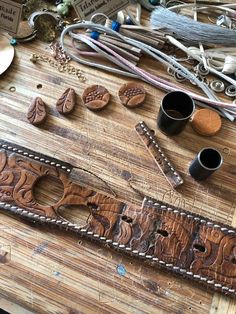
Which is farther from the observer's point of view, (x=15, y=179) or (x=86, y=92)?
(x=86, y=92)

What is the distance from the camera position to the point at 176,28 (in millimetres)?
1072

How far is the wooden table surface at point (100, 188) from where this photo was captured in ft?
2.65

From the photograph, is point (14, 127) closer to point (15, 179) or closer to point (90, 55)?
point (15, 179)

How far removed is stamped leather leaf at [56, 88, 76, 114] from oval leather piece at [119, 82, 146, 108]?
117mm

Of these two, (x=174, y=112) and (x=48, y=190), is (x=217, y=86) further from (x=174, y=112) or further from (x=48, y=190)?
(x=48, y=190)

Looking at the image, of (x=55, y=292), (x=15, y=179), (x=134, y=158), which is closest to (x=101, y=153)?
(x=134, y=158)

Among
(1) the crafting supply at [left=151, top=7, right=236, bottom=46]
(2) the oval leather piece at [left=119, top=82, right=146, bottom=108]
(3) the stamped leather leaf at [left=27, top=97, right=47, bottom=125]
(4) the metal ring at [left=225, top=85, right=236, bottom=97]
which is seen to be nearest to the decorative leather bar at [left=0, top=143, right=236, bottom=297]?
(3) the stamped leather leaf at [left=27, top=97, right=47, bottom=125]

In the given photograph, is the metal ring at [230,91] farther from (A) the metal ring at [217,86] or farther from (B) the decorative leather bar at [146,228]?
(B) the decorative leather bar at [146,228]

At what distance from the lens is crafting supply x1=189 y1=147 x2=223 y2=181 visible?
2.86 feet

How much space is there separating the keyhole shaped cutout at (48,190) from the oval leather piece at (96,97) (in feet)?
0.67

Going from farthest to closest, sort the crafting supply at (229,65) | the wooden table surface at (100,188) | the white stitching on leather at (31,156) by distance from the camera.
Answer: the crafting supply at (229,65) → the white stitching on leather at (31,156) → the wooden table surface at (100,188)

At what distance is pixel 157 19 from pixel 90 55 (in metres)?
0.21

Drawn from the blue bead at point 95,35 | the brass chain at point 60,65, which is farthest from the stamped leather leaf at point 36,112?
the blue bead at point 95,35

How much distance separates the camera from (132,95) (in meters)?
1.01
